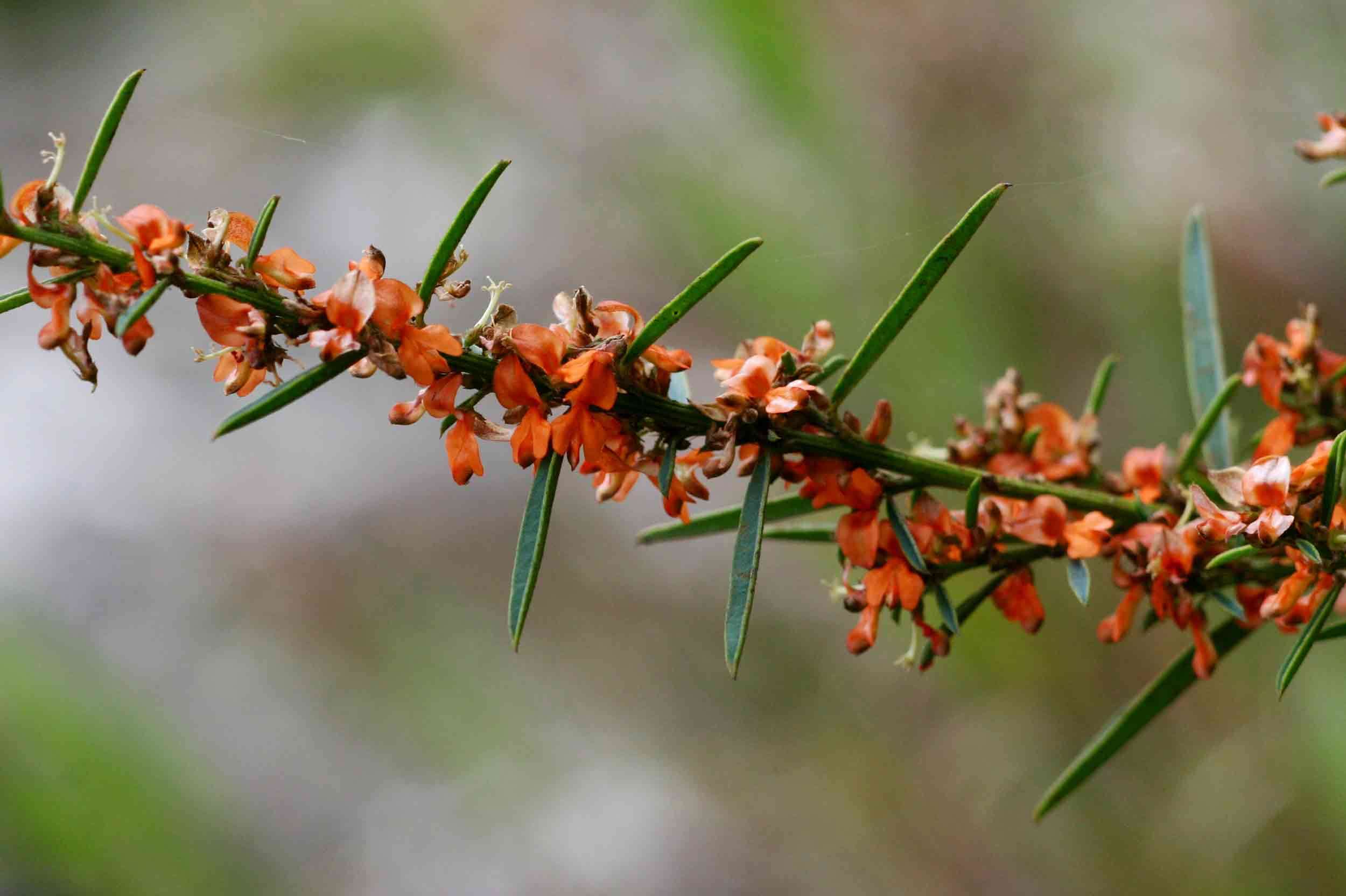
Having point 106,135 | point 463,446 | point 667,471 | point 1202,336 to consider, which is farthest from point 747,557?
point 1202,336

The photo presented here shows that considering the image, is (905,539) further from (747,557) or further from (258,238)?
(258,238)

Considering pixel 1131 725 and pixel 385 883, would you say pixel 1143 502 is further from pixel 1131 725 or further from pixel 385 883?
pixel 385 883

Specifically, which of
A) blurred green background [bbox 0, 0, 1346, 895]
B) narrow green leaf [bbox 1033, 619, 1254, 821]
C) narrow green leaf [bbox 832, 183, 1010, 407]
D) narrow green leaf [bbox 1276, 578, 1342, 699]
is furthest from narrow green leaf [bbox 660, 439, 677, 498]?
blurred green background [bbox 0, 0, 1346, 895]

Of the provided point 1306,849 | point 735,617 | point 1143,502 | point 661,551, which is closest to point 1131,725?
point 1143,502

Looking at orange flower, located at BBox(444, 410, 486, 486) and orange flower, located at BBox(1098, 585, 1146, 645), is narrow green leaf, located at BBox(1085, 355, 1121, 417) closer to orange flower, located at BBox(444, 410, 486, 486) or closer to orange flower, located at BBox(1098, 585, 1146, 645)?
orange flower, located at BBox(1098, 585, 1146, 645)

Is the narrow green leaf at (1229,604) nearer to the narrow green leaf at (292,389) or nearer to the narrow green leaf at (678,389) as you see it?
the narrow green leaf at (678,389)

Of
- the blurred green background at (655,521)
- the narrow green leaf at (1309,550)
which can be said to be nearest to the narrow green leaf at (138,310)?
the narrow green leaf at (1309,550)
